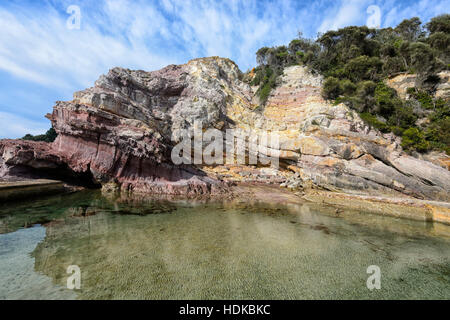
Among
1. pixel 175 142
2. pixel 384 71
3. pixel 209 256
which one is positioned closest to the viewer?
pixel 209 256

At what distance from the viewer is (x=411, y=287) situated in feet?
12.1

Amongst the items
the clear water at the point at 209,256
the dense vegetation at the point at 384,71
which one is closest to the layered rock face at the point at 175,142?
the dense vegetation at the point at 384,71

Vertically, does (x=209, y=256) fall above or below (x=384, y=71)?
below

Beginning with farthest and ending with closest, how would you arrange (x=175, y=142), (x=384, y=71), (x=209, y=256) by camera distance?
(x=384, y=71), (x=175, y=142), (x=209, y=256)

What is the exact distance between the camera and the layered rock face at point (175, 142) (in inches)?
508

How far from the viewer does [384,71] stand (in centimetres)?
2250

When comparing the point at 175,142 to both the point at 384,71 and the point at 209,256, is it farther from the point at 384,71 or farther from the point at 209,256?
the point at 384,71

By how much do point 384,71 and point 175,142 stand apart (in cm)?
2664

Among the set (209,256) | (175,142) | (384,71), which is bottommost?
(209,256)

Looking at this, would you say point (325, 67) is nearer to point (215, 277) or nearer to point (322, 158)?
point (322, 158)

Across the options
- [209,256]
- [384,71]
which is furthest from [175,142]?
[384,71]

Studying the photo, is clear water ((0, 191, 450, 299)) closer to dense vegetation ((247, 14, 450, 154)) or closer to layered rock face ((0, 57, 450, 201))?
layered rock face ((0, 57, 450, 201))

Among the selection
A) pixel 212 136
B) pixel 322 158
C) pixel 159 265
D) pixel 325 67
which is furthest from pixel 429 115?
pixel 159 265

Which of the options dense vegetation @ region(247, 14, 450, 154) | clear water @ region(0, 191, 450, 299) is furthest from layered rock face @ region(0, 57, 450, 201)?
clear water @ region(0, 191, 450, 299)
